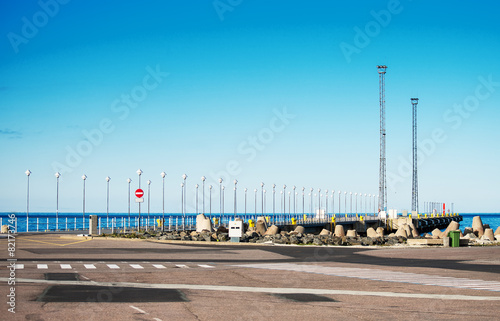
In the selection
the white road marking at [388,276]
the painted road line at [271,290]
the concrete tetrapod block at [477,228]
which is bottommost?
the concrete tetrapod block at [477,228]

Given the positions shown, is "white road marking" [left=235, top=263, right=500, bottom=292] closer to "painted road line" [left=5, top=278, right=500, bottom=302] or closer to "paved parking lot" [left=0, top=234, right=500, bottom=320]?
"paved parking lot" [left=0, top=234, right=500, bottom=320]

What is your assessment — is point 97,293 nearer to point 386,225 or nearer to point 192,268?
point 192,268

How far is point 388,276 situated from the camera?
20.1m

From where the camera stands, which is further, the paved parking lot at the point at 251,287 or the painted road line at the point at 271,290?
the painted road line at the point at 271,290

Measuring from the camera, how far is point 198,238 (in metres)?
43.7

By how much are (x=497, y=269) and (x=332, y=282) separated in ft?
26.4

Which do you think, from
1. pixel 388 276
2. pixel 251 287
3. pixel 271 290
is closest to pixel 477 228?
pixel 388 276

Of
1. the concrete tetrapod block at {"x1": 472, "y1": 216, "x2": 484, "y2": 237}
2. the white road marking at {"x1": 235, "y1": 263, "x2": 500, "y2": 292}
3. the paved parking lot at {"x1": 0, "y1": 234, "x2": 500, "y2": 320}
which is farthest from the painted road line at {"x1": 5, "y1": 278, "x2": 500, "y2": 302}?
the concrete tetrapod block at {"x1": 472, "y1": 216, "x2": 484, "y2": 237}

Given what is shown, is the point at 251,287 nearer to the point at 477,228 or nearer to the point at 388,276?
the point at 388,276

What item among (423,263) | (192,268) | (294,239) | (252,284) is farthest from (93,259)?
(294,239)

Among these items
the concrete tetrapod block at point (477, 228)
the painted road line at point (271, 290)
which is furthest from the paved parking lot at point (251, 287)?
the concrete tetrapod block at point (477, 228)

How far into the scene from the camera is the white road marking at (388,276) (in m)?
17.9

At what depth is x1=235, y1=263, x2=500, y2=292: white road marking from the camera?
1786cm

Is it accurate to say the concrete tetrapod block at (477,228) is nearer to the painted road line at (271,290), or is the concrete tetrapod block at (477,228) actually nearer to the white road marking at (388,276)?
the white road marking at (388,276)
